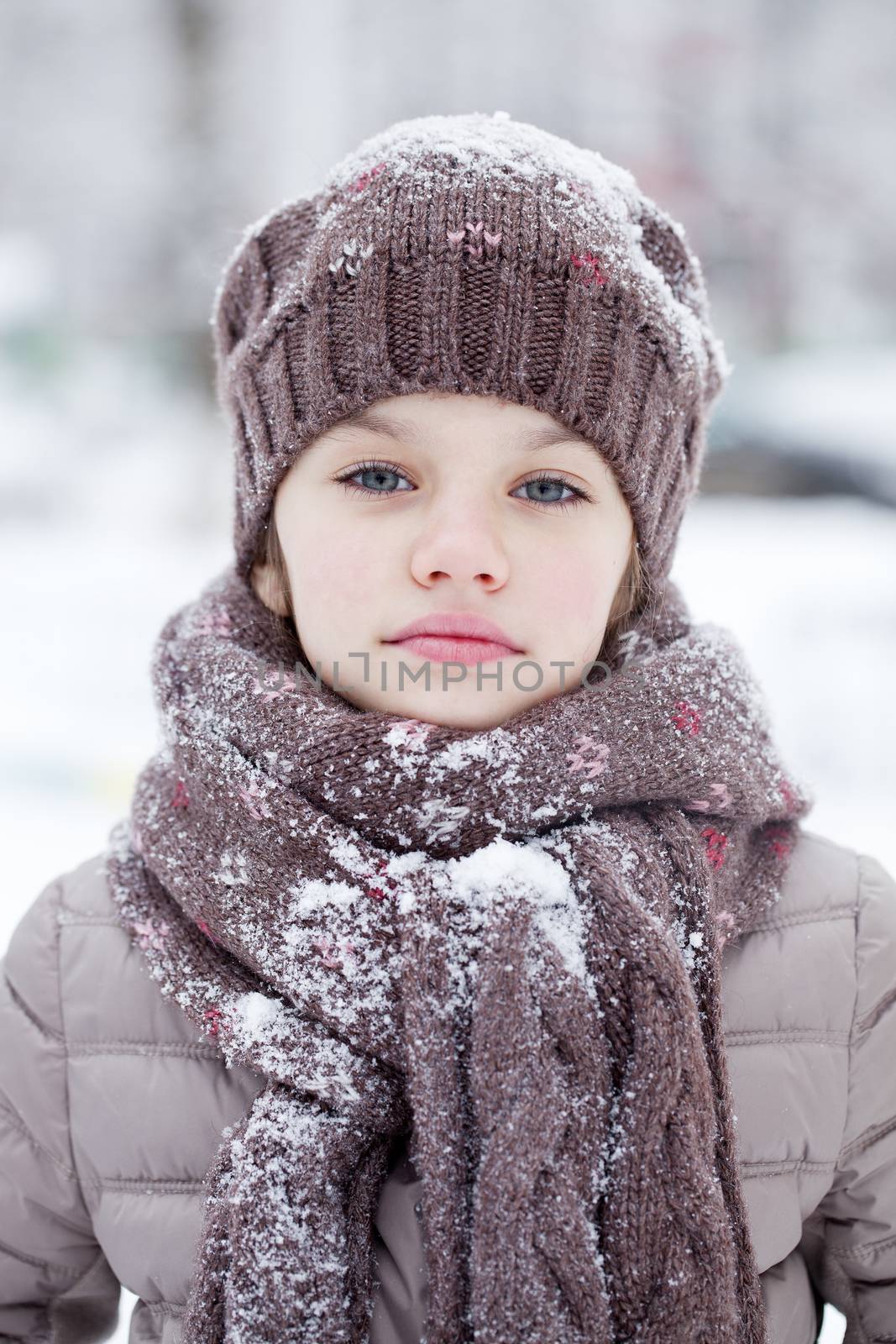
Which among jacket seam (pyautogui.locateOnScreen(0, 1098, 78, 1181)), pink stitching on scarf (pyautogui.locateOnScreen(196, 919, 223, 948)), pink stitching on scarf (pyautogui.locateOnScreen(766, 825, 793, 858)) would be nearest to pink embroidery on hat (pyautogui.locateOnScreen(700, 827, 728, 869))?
pink stitching on scarf (pyautogui.locateOnScreen(766, 825, 793, 858))

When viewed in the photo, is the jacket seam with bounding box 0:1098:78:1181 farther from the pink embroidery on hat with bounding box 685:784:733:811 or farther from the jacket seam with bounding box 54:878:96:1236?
the pink embroidery on hat with bounding box 685:784:733:811

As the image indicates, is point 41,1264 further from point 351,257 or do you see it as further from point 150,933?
point 351,257

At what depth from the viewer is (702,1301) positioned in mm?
743

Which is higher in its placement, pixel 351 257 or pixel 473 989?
pixel 351 257

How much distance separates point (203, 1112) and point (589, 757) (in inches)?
19.0

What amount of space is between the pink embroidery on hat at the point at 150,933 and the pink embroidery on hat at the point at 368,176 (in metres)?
0.73

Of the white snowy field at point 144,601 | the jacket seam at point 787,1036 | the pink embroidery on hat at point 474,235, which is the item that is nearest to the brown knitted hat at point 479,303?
the pink embroidery on hat at point 474,235

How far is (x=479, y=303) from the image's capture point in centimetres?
87

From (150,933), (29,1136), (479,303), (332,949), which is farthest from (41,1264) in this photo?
(479,303)

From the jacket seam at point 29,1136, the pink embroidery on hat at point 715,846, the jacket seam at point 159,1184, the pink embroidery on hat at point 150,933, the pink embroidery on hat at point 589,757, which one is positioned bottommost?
the jacket seam at point 159,1184

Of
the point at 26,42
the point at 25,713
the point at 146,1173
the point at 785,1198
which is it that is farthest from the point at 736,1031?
the point at 26,42

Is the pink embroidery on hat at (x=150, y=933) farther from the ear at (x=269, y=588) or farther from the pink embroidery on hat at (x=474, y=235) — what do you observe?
the pink embroidery on hat at (x=474, y=235)

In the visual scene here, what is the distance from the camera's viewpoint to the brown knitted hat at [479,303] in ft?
2.87

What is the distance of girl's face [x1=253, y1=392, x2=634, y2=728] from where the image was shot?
0.85 metres
